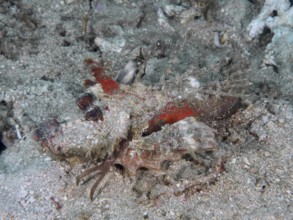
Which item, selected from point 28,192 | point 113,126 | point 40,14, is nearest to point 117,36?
point 40,14

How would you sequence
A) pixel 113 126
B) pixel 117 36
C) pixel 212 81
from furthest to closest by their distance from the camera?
pixel 117 36 < pixel 212 81 < pixel 113 126

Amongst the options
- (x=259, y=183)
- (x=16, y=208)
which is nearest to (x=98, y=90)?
(x=16, y=208)

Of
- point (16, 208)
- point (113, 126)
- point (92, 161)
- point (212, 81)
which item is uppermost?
point (212, 81)

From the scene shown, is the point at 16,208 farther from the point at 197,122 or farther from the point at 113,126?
the point at 197,122

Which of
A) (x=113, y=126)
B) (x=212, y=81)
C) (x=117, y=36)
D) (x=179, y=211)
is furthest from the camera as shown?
(x=117, y=36)

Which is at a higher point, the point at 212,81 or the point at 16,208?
the point at 212,81

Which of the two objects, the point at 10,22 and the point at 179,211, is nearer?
the point at 179,211

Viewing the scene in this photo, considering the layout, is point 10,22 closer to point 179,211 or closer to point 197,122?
point 197,122
